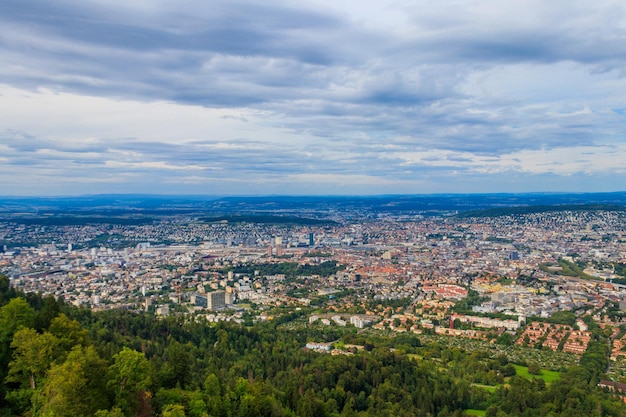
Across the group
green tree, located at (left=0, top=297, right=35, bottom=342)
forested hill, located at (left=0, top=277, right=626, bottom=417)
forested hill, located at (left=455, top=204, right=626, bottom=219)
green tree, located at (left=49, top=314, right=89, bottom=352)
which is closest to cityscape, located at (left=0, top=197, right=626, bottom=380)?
forested hill, located at (left=455, top=204, right=626, bottom=219)

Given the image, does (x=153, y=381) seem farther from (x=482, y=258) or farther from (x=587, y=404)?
(x=482, y=258)

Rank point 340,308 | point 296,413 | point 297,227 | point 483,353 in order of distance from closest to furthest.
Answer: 1. point 296,413
2. point 483,353
3. point 340,308
4. point 297,227

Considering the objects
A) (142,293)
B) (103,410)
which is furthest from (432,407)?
(142,293)

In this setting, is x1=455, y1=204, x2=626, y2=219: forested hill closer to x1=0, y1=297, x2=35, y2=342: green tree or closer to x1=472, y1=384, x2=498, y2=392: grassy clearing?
x1=472, y1=384, x2=498, y2=392: grassy clearing

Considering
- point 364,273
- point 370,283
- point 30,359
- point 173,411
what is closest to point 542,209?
point 364,273

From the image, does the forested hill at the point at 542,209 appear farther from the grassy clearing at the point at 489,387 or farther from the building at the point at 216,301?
the grassy clearing at the point at 489,387

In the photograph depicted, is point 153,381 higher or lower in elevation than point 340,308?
higher
